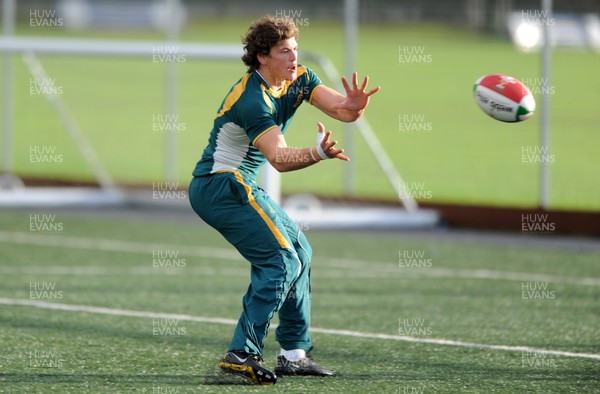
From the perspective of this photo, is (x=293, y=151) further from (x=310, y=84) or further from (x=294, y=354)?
(x=294, y=354)

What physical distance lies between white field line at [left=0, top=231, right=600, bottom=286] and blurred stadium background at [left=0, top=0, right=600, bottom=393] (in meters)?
0.04

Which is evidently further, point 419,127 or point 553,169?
point 419,127

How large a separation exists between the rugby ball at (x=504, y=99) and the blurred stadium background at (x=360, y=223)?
1.44 m

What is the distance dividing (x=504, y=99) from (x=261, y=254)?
196cm

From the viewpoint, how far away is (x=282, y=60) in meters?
6.01

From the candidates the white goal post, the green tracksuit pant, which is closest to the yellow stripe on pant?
the green tracksuit pant

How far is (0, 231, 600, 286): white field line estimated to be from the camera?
987 cm

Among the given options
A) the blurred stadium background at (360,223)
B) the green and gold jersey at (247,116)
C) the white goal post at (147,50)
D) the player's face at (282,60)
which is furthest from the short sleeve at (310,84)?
the white goal post at (147,50)

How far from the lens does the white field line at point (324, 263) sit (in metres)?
9.87

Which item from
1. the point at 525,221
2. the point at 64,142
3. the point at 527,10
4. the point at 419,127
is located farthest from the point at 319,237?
Answer: the point at 419,127

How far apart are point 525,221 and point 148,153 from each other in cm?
1053

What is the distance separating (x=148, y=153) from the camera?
71.5 feet

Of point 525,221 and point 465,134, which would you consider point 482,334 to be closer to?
point 525,221

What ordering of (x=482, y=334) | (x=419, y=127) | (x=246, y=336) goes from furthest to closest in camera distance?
1. (x=419, y=127)
2. (x=482, y=334)
3. (x=246, y=336)
